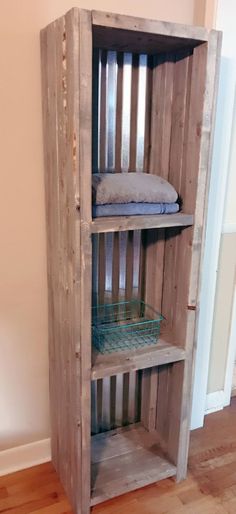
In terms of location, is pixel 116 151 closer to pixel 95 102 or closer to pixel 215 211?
pixel 95 102

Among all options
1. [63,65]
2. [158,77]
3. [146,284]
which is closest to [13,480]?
[146,284]

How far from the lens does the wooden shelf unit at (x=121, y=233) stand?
4.22 ft

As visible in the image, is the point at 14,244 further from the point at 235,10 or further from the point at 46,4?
the point at 235,10

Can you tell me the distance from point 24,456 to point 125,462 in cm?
44

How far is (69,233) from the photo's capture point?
4.52ft

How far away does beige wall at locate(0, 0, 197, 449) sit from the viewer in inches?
57.0

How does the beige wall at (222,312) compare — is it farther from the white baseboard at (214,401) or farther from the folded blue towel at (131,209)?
the folded blue towel at (131,209)

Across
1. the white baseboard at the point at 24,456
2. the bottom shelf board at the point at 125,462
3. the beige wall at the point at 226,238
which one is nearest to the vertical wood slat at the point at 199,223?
the bottom shelf board at the point at 125,462

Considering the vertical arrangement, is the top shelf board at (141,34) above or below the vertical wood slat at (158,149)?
above

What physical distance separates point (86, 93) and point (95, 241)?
0.65m

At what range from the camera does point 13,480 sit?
179 cm

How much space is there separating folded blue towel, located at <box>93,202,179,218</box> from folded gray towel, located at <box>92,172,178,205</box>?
0.04 feet

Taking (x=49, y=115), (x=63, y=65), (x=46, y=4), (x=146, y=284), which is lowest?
(x=146, y=284)

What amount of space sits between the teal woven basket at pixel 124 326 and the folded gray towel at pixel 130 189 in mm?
529
